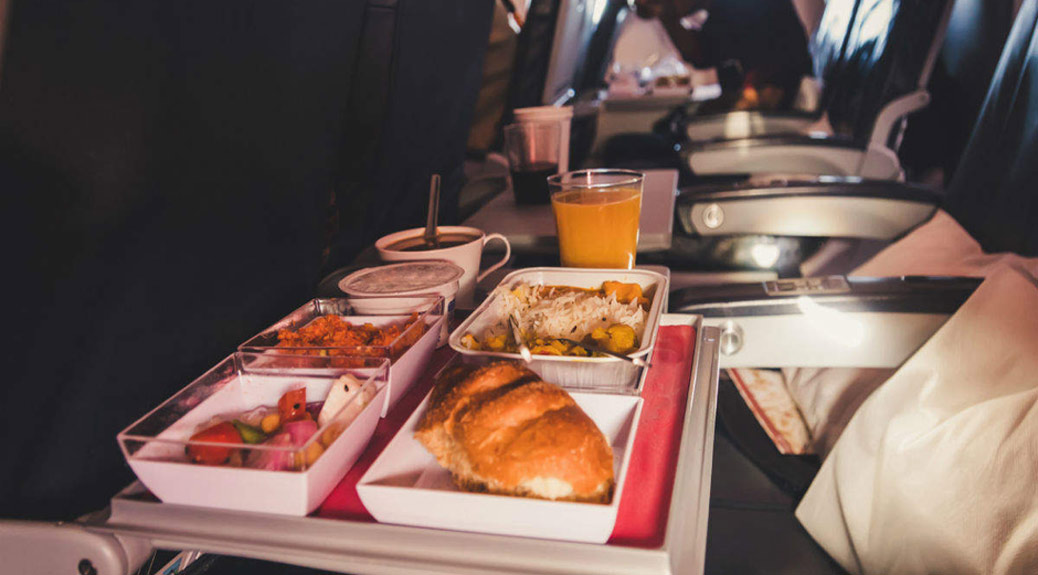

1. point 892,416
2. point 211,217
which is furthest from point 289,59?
point 892,416

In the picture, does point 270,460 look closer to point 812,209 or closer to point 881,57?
point 812,209

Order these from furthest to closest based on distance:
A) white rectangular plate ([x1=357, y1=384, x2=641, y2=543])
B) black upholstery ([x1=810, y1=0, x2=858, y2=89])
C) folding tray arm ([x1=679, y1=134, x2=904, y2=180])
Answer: black upholstery ([x1=810, y1=0, x2=858, y2=89])
folding tray arm ([x1=679, y1=134, x2=904, y2=180])
white rectangular plate ([x1=357, y1=384, x2=641, y2=543])

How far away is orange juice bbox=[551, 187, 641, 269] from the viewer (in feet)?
3.55

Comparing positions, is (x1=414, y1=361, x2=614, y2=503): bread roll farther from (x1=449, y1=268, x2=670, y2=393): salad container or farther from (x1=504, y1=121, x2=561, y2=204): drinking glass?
(x1=504, y1=121, x2=561, y2=204): drinking glass

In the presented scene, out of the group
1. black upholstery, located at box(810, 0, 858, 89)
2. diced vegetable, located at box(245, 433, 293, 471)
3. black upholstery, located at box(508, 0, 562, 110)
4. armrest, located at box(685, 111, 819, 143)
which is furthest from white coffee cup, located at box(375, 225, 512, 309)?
black upholstery, located at box(810, 0, 858, 89)

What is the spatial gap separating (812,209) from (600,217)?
0.61 m

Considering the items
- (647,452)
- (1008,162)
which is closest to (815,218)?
(1008,162)

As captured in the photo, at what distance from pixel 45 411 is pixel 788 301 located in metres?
1.03

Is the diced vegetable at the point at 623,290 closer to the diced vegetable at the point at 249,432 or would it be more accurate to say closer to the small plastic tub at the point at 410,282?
the small plastic tub at the point at 410,282

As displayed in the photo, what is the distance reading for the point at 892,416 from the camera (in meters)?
0.95

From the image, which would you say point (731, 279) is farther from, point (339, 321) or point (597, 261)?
point (339, 321)

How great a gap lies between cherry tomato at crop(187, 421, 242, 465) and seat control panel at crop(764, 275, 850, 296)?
33.0 inches

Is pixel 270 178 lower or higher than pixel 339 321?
higher

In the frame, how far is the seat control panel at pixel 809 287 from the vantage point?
1034 mm
